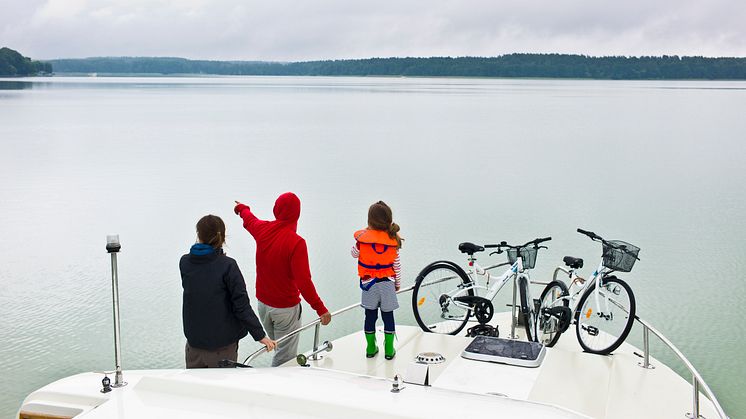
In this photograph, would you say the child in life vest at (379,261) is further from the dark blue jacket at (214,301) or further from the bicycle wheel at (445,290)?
the dark blue jacket at (214,301)

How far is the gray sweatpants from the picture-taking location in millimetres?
5441

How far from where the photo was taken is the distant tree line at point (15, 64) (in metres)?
137

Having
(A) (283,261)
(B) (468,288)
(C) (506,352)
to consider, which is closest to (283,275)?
(A) (283,261)

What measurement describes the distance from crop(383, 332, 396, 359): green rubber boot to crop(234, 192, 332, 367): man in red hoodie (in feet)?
2.38

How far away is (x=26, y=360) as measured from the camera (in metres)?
8.04

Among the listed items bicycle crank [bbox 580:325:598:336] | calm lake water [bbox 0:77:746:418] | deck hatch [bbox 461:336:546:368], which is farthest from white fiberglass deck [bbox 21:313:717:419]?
calm lake water [bbox 0:77:746:418]

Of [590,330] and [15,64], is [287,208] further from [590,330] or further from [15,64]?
[15,64]

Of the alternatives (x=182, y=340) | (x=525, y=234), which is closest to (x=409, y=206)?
(x=525, y=234)

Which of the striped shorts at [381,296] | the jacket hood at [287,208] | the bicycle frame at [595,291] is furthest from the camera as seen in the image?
the bicycle frame at [595,291]

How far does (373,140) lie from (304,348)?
1021 inches

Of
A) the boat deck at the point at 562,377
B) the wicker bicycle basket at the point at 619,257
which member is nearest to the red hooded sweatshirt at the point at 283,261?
the boat deck at the point at 562,377

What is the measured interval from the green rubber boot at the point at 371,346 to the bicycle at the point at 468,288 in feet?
2.06

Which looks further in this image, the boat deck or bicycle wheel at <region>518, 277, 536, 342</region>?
bicycle wheel at <region>518, 277, 536, 342</region>

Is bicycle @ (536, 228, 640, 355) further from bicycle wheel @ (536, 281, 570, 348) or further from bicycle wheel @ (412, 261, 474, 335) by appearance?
bicycle wheel @ (412, 261, 474, 335)
